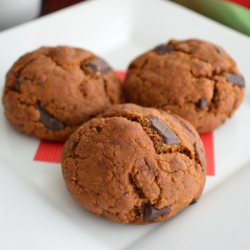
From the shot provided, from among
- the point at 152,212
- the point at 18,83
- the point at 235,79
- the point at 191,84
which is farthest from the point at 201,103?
the point at 18,83

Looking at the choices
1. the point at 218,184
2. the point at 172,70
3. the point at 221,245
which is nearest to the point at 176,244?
the point at 221,245

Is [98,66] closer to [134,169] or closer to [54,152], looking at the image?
[54,152]

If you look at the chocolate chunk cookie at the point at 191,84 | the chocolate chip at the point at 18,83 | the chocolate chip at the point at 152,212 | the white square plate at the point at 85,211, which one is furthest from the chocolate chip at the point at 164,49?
the chocolate chip at the point at 152,212

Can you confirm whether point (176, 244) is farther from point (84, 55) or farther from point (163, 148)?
point (84, 55)

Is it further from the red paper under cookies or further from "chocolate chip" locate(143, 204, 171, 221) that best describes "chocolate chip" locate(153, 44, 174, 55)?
"chocolate chip" locate(143, 204, 171, 221)

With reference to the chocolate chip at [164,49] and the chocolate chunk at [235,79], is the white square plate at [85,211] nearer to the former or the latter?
the chocolate chunk at [235,79]

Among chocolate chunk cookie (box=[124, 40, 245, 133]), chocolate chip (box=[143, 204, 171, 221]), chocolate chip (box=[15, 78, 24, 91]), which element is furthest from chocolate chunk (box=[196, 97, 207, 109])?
chocolate chip (box=[15, 78, 24, 91])
